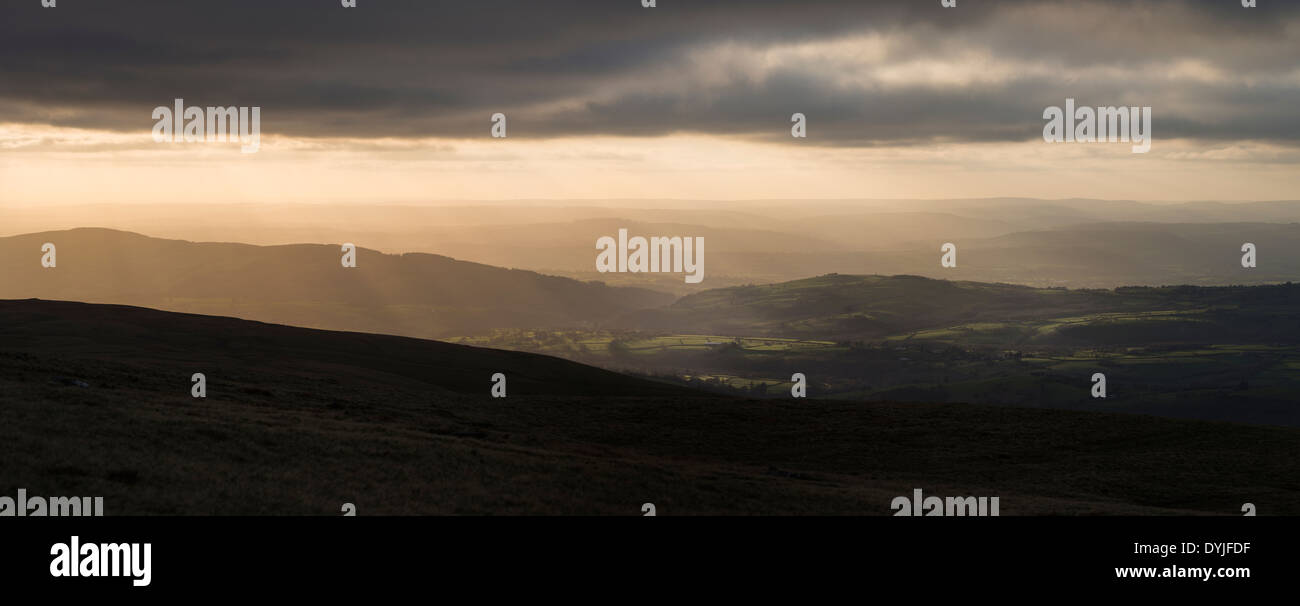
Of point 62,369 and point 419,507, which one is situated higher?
point 62,369

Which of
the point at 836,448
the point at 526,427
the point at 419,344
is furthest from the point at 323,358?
the point at 836,448

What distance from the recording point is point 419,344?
101 m

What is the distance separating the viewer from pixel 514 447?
3881 cm

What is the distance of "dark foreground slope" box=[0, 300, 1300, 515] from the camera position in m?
26.4

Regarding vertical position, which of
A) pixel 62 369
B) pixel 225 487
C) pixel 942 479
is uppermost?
pixel 62 369

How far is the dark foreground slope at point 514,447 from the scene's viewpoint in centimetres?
2638

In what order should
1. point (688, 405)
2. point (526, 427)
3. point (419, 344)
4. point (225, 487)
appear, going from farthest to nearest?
point (419, 344) < point (688, 405) < point (526, 427) < point (225, 487)
